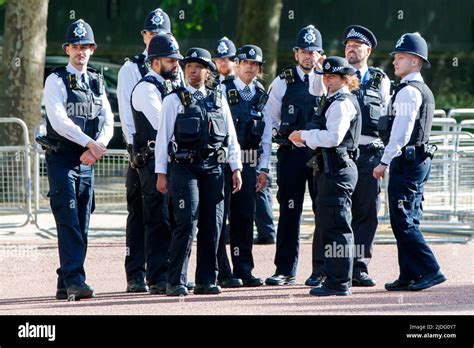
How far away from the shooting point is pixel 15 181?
605 inches

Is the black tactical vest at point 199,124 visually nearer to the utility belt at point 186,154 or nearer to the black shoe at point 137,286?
the utility belt at point 186,154

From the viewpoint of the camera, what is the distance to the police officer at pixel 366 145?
36.2 feet

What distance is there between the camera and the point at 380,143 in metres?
11.1

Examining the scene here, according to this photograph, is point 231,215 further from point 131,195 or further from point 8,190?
point 8,190

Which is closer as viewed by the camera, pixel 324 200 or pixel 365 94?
pixel 324 200

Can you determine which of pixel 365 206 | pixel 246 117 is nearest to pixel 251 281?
pixel 365 206

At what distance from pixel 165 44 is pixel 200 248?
5.87 ft

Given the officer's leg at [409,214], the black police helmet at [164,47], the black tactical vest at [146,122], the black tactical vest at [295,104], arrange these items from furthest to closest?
1. the black tactical vest at [295,104]
2. the officer's leg at [409,214]
3. the black tactical vest at [146,122]
4. the black police helmet at [164,47]

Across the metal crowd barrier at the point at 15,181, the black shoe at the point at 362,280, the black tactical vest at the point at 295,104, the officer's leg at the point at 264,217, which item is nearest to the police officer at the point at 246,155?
the black tactical vest at the point at 295,104

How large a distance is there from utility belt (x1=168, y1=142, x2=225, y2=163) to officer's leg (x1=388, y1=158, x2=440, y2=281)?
5.52 ft

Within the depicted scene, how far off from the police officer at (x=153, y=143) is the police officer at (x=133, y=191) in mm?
200

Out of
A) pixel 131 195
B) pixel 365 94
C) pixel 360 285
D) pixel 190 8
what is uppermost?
pixel 190 8
